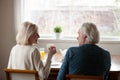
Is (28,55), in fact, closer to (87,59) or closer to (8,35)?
(87,59)

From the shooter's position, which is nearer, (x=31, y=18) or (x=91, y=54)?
(x=91, y=54)

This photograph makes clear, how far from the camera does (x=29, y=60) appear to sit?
228 cm

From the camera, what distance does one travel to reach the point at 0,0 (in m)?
3.45

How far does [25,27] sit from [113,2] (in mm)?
1691

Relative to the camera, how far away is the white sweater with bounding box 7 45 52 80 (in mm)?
2260

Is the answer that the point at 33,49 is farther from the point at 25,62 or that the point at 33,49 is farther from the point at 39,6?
the point at 39,6

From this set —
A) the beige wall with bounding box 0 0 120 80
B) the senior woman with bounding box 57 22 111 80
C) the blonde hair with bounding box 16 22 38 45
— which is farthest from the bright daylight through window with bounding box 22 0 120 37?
the senior woman with bounding box 57 22 111 80

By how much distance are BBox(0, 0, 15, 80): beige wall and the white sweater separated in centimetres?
122

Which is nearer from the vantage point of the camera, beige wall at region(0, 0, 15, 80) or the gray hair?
the gray hair

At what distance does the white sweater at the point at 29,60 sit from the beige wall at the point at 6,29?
1.22m

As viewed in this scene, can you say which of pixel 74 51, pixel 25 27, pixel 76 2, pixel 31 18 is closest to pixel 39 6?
pixel 31 18

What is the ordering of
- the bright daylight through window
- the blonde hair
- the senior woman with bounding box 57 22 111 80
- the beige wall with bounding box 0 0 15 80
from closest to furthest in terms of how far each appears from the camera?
the senior woman with bounding box 57 22 111 80 → the blonde hair → the beige wall with bounding box 0 0 15 80 → the bright daylight through window

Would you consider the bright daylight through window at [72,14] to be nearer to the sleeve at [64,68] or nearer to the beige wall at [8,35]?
the beige wall at [8,35]

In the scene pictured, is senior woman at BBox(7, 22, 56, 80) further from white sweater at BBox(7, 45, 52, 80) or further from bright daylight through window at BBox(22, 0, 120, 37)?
bright daylight through window at BBox(22, 0, 120, 37)
